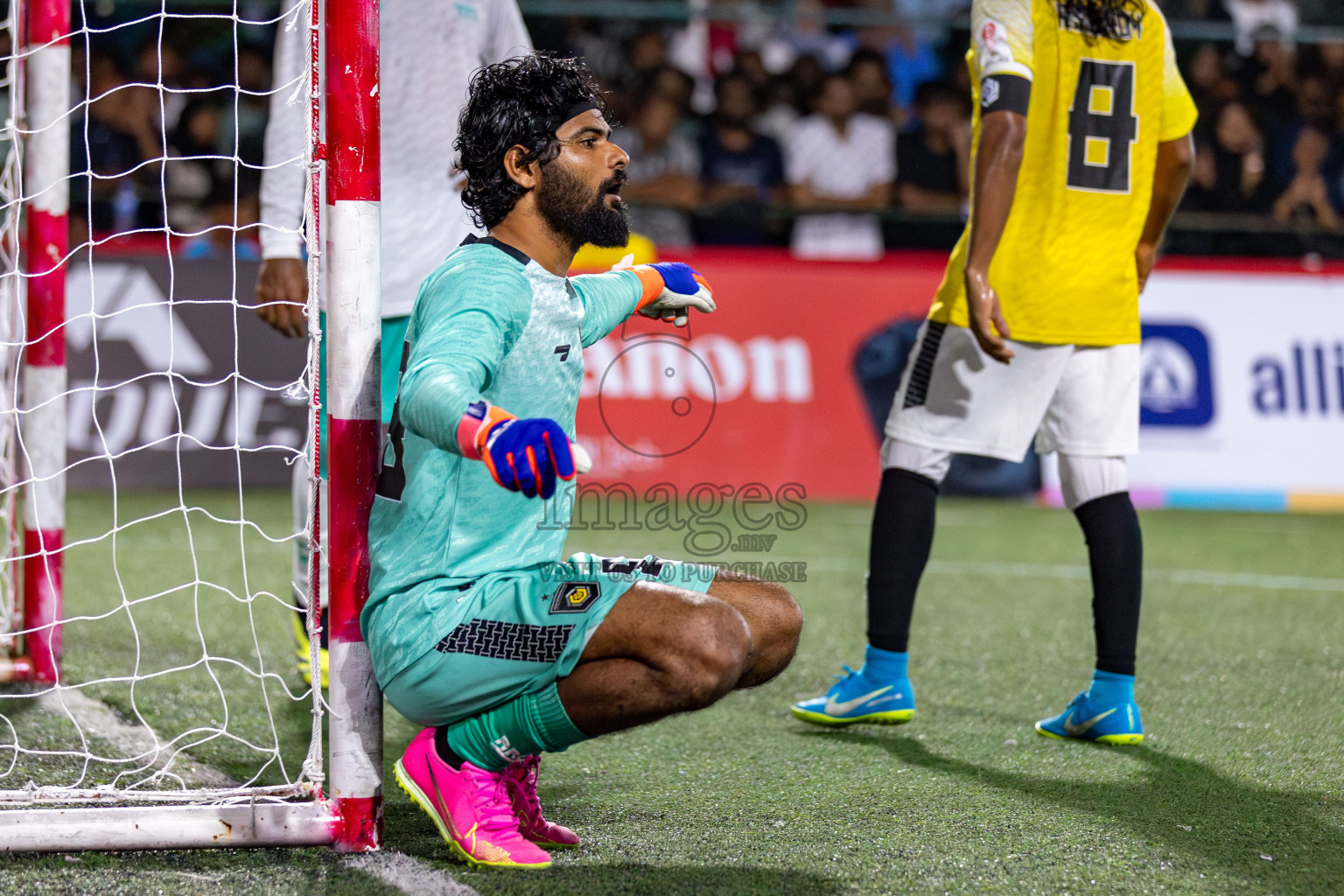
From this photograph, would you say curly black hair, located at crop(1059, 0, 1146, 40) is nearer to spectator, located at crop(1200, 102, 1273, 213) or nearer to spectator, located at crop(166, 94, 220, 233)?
spectator, located at crop(166, 94, 220, 233)

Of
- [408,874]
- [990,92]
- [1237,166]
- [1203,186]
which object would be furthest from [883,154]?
[408,874]

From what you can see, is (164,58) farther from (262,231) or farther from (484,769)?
(484,769)

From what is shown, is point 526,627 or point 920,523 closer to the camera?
point 526,627

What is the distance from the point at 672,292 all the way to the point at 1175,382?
5478 mm

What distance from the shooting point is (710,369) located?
7258 millimetres

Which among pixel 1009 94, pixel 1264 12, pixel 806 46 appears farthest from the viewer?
pixel 1264 12

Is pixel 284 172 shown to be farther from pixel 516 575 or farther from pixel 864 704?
pixel 864 704

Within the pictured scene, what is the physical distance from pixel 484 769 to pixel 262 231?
5.09ft

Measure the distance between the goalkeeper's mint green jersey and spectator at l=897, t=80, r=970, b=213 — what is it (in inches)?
263

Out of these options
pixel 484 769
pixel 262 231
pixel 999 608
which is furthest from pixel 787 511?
pixel 484 769

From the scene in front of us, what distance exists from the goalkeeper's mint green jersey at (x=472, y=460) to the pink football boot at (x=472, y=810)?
0.20m

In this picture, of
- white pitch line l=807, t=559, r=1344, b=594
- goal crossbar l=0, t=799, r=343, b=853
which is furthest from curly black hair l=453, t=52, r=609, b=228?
white pitch line l=807, t=559, r=1344, b=594

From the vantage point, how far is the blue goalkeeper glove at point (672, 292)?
255 centimetres

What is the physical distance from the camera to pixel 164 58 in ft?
26.5
